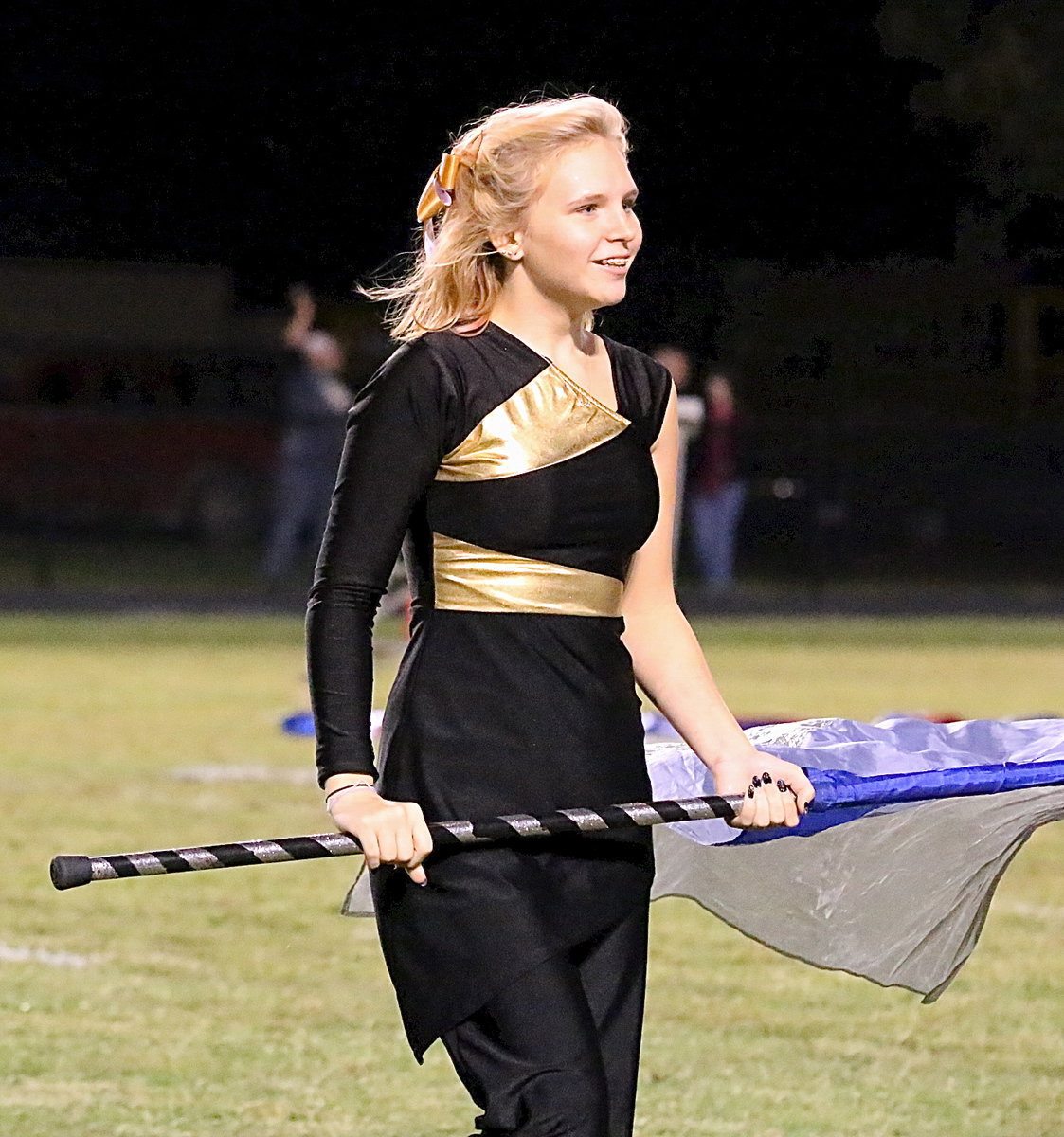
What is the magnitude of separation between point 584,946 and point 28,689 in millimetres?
10688

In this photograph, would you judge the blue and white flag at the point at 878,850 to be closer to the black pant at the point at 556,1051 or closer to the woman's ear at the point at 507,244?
the black pant at the point at 556,1051

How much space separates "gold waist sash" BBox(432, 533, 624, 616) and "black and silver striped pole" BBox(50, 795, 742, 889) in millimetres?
293

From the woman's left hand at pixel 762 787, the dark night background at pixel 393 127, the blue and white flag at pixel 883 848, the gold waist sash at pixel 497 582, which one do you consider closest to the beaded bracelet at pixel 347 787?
the gold waist sash at pixel 497 582

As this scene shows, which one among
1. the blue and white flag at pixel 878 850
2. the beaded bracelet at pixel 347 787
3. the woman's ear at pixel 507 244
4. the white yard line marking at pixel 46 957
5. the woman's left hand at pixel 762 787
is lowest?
the white yard line marking at pixel 46 957

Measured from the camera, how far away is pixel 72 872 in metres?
3.21

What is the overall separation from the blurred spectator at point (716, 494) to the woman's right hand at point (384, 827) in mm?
19145

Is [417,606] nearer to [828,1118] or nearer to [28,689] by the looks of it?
[828,1118]

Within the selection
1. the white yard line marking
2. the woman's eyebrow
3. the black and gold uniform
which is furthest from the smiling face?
the white yard line marking

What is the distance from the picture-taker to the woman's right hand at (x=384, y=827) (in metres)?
3.20

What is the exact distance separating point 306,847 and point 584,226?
0.95m

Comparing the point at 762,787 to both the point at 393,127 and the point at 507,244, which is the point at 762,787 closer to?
the point at 507,244

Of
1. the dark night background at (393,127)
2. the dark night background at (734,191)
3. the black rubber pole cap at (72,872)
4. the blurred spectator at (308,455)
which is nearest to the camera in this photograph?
the black rubber pole cap at (72,872)

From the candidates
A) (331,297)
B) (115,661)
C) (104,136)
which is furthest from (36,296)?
(115,661)

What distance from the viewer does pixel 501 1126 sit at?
326 cm
